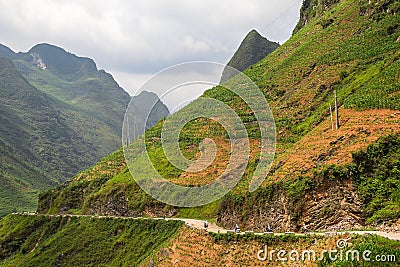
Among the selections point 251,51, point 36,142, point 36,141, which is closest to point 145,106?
point 251,51

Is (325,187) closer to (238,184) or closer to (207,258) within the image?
(207,258)

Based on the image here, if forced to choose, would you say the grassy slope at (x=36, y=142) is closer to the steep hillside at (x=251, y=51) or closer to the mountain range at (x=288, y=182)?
the mountain range at (x=288, y=182)

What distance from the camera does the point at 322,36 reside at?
48.6 metres

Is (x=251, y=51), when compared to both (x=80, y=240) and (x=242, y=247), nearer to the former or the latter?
(x=80, y=240)

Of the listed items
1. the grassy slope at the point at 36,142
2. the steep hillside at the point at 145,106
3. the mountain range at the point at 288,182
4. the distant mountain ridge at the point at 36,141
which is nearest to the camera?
the steep hillside at the point at 145,106

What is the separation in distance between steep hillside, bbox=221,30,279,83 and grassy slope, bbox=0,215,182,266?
5782 cm

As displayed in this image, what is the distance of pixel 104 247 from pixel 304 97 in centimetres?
2263

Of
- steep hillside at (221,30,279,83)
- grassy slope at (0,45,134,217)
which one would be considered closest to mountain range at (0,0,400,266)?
steep hillside at (221,30,279,83)

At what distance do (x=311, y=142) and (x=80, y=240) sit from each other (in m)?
20.1

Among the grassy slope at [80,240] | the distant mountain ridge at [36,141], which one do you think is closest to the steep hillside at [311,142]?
the grassy slope at [80,240]

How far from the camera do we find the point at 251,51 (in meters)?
89.6

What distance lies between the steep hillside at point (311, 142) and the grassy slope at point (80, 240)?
3.57 meters

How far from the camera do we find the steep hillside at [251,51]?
3452 inches

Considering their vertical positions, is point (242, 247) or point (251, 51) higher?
point (251, 51)
